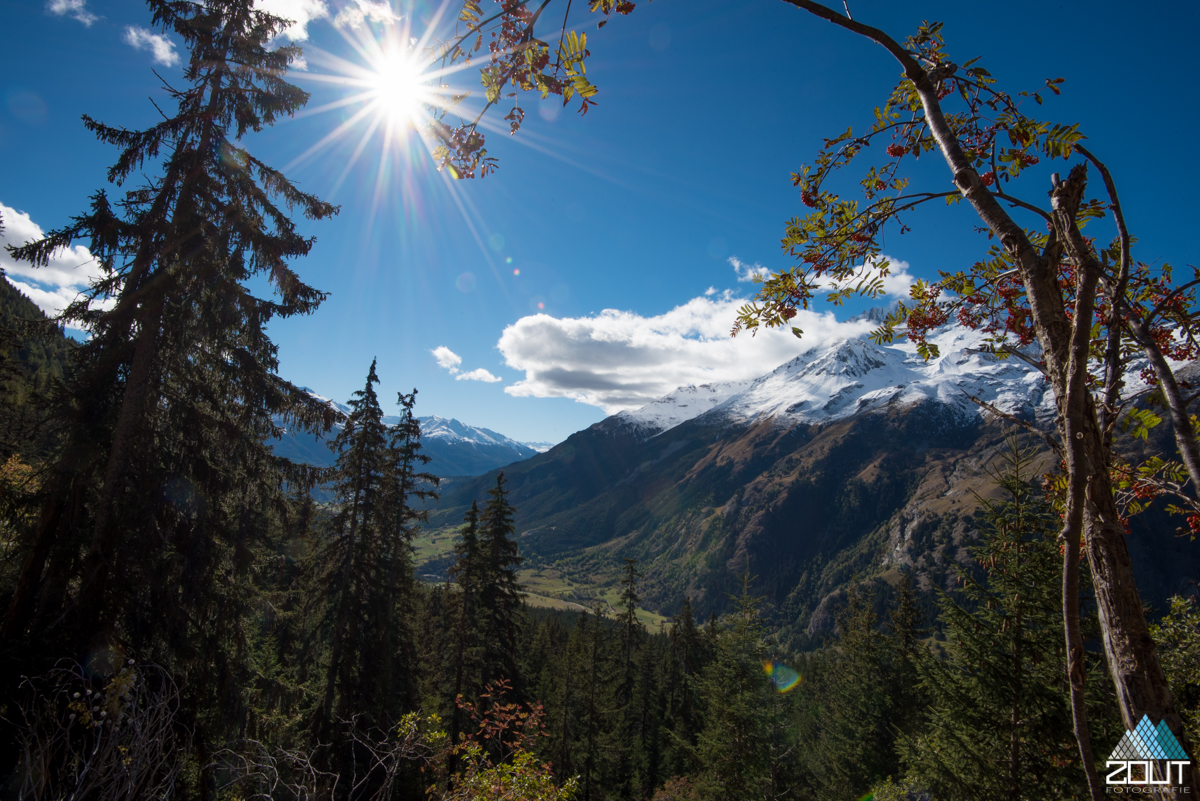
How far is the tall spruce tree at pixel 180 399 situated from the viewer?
780 cm

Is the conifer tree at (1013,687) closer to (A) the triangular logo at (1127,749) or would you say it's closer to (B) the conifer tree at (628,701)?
(A) the triangular logo at (1127,749)

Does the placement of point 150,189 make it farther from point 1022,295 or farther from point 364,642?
point 364,642

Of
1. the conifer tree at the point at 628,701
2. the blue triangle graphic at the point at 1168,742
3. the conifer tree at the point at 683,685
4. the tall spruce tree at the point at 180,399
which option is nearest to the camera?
the blue triangle graphic at the point at 1168,742

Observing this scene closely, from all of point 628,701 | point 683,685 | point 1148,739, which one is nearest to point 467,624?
point 628,701

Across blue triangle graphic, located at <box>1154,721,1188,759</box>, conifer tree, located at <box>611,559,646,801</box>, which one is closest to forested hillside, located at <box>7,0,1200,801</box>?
blue triangle graphic, located at <box>1154,721,1188,759</box>

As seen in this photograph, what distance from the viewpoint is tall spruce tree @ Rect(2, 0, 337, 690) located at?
7801 millimetres

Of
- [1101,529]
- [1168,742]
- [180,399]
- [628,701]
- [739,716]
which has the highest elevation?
[180,399]

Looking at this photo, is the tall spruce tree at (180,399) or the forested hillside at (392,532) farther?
the tall spruce tree at (180,399)

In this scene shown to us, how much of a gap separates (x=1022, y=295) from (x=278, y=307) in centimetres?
1140

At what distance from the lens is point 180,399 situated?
354 inches

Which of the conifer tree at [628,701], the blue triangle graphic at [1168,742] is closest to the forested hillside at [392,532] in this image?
the blue triangle graphic at [1168,742]

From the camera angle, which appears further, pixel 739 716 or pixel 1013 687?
pixel 739 716

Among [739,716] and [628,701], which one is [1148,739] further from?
[628,701]

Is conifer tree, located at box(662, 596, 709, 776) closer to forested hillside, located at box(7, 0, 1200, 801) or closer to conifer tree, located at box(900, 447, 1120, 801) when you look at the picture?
forested hillside, located at box(7, 0, 1200, 801)
